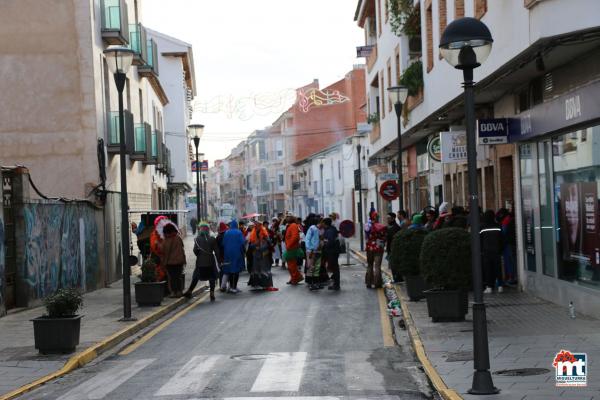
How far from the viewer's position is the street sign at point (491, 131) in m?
17.2

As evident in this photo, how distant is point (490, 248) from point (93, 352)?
819 cm

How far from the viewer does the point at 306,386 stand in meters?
9.38

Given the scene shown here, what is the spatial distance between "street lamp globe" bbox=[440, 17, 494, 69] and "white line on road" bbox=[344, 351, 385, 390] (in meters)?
3.38

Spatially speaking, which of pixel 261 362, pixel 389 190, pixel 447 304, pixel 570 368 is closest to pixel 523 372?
pixel 570 368

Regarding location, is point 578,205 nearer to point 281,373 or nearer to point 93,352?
point 281,373

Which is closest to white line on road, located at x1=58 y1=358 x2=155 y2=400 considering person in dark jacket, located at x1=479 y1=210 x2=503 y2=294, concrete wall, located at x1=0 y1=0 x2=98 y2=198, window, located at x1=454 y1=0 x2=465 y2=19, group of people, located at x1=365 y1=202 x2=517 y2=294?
group of people, located at x1=365 y1=202 x2=517 y2=294

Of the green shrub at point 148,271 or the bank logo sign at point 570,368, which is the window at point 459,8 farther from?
the bank logo sign at point 570,368

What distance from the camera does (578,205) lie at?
14.1m

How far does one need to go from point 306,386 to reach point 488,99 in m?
11.5

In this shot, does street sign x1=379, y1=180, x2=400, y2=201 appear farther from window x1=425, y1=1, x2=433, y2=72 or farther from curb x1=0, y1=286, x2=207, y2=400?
curb x1=0, y1=286, x2=207, y2=400

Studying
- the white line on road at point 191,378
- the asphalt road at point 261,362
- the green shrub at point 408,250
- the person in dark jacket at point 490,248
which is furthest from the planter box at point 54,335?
the person in dark jacket at point 490,248

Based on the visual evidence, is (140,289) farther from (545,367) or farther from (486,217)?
(545,367)

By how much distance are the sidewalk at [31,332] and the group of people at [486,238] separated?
4776mm

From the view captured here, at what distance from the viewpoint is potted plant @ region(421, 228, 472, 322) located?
1350cm
